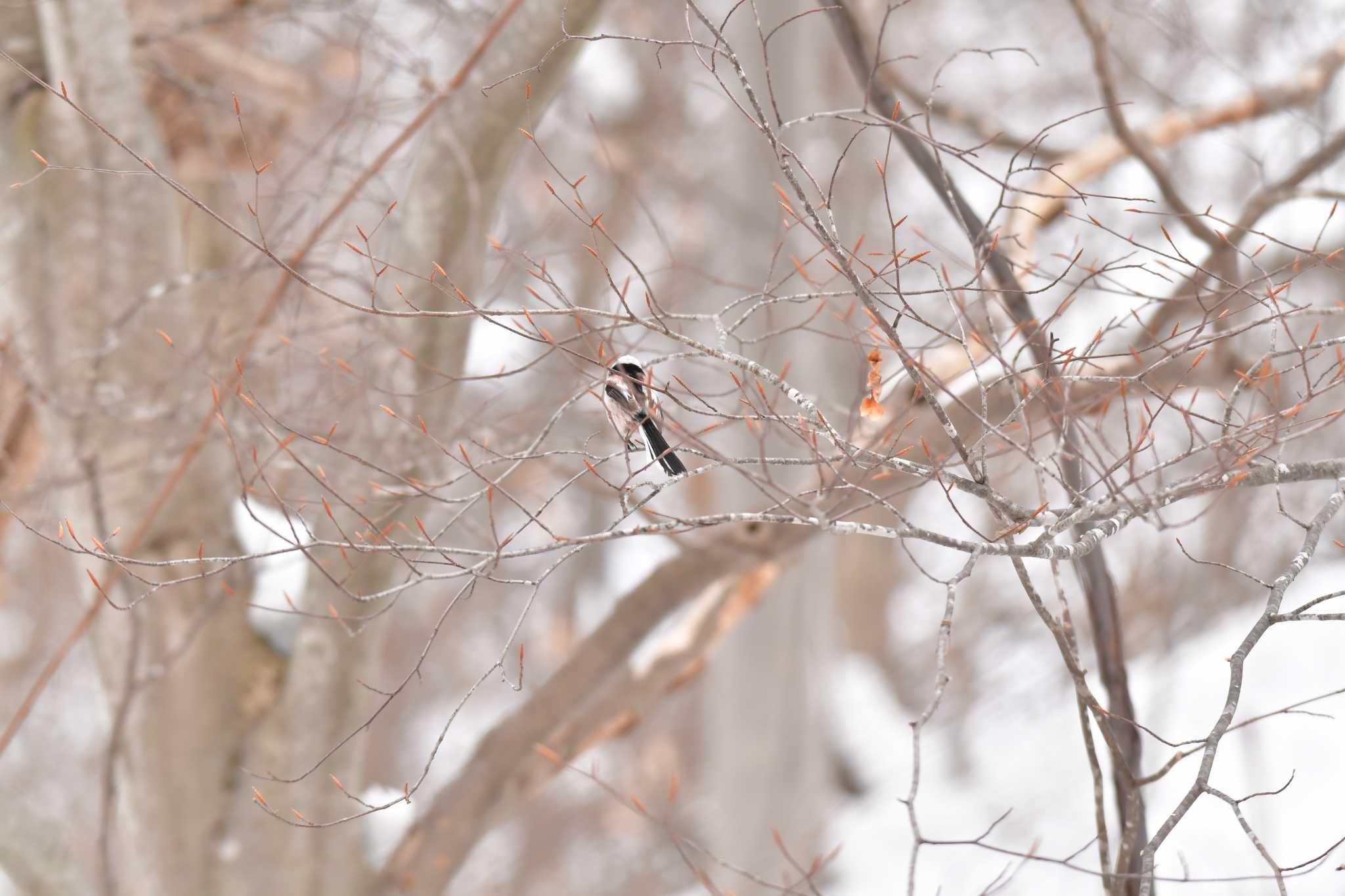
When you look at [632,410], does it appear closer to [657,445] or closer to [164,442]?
[657,445]

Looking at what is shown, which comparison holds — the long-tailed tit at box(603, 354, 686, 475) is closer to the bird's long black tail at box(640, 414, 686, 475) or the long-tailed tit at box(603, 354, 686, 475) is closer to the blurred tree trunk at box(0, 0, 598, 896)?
the bird's long black tail at box(640, 414, 686, 475)

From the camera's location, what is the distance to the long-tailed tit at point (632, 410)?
1338mm

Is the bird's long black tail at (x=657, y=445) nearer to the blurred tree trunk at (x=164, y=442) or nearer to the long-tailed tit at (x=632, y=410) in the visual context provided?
the long-tailed tit at (x=632, y=410)

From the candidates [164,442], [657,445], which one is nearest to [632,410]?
[657,445]

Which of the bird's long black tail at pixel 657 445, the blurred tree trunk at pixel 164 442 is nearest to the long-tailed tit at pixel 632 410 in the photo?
the bird's long black tail at pixel 657 445

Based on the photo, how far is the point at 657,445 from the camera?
54.5 inches

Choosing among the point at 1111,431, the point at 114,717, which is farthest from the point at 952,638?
the point at 114,717

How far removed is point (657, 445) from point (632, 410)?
6cm

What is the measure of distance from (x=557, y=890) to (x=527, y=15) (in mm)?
8279

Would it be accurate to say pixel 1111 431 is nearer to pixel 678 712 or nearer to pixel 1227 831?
pixel 1227 831

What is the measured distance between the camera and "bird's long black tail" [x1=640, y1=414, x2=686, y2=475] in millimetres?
1356

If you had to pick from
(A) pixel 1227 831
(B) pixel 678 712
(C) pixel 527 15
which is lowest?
(A) pixel 1227 831

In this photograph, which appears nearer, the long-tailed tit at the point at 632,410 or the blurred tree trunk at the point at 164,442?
the long-tailed tit at the point at 632,410

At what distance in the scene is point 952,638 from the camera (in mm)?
6973
